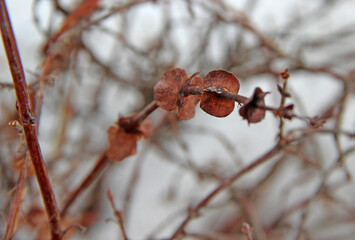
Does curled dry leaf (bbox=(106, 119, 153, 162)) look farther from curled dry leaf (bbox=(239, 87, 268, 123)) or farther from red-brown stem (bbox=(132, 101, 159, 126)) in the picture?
curled dry leaf (bbox=(239, 87, 268, 123))

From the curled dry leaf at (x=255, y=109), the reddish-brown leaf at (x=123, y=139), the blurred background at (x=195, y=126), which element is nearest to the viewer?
the curled dry leaf at (x=255, y=109)

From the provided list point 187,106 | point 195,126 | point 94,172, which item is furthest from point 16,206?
point 195,126

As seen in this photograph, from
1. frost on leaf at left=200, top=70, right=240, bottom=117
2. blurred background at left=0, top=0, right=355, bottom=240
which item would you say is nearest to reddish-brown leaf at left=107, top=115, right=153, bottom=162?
frost on leaf at left=200, top=70, right=240, bottom=117

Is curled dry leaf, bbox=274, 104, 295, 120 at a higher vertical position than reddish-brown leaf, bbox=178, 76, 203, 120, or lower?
lower

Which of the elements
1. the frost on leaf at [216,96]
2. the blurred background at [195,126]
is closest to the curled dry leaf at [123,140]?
the frost on leaf at [216,96]

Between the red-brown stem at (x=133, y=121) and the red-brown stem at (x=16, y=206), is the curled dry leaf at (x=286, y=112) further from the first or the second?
the red-brown stem at (x=16, y=206)

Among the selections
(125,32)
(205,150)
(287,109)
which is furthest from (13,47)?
(205,150)
